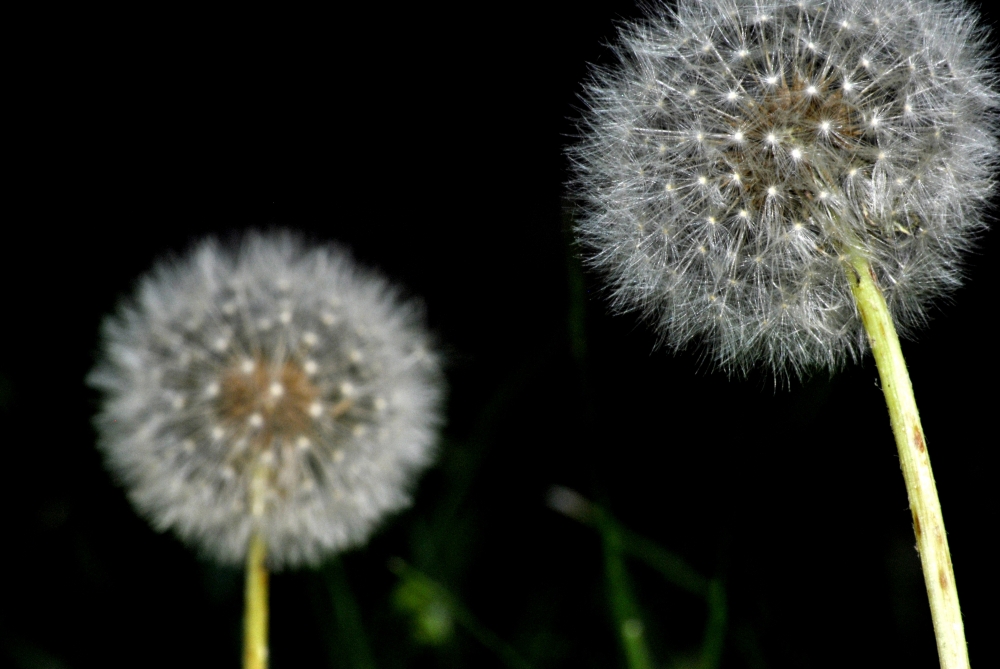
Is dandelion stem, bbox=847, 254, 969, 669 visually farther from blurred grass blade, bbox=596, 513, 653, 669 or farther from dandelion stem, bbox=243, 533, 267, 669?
dandelion stem, bbox=243, 533, 267, 669

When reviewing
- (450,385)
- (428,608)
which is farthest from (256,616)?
(450,385)

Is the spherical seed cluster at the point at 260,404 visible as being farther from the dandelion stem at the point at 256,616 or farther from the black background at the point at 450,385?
the black background at the point at 450,385

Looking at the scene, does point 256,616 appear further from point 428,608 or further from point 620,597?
point 620,597

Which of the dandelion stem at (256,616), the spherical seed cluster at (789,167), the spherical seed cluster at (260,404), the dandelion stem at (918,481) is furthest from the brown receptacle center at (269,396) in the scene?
the dandelion stem at (918,481)

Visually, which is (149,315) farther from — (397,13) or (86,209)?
(397,13)

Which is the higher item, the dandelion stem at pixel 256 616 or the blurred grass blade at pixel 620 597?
the blurred grass blade at pixel 620 597

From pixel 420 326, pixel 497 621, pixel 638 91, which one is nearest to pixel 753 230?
pixel 638 91

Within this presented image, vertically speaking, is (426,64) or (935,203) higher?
(426,64)
